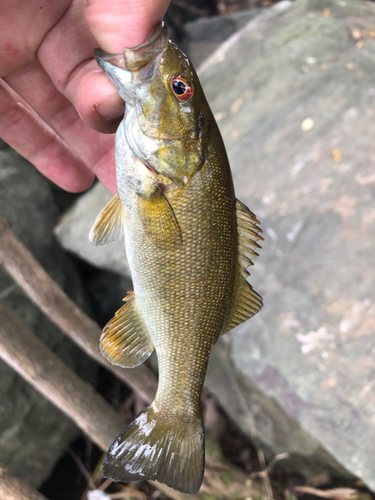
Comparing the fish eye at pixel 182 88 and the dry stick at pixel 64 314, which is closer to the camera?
the fish eye at pixel 182 88

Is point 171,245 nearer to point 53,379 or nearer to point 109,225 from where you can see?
point 109,225

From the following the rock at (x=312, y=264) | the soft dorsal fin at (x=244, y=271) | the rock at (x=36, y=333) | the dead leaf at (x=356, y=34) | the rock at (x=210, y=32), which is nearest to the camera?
the soft dorsal fin at (x=244, y=271)

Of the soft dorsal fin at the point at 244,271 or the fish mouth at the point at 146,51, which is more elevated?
the fish mouth at the point at 146,51

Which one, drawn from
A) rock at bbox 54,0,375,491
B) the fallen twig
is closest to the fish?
rock at bbox 54,0,375,491

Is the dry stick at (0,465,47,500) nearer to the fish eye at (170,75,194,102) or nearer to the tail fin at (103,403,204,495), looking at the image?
the tail fin at (103,403,204,495)

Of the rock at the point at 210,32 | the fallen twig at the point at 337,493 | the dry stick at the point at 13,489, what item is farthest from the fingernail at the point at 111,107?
the rock at the point at 210,32

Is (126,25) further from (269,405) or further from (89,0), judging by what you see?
(269,405)

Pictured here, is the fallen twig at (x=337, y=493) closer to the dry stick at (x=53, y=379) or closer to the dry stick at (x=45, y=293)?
the dry stick at (x=53, y=379)
